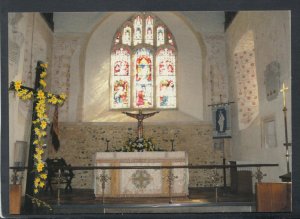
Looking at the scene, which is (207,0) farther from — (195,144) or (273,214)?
(195,144)

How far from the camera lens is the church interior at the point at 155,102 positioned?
6.95 metres

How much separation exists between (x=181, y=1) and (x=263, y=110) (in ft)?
11.7

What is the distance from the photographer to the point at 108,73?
26.9 ft

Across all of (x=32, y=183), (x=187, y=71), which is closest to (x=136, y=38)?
(x=187, y=71)

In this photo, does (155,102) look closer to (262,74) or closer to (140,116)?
(140,116)

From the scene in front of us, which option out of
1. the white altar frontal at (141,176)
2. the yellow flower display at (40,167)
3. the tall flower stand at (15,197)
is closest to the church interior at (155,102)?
the white altar frontal at (141,176)

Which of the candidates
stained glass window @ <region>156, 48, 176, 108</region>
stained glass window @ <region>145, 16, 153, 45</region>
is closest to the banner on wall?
stained glass window @ <region>156, 48, 176, 108</region>

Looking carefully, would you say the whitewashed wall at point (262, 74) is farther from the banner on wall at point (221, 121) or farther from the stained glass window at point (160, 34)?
the stained glass window at point (160, 34)

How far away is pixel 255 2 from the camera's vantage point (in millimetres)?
4152

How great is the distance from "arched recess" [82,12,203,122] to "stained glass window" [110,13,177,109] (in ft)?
0.47

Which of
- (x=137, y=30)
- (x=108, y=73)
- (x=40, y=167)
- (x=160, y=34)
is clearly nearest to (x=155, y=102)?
(x=108, y=73)

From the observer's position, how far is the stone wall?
8.51 m

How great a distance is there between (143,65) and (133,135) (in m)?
1.60

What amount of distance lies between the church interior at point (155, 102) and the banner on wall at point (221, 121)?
0.02 metres
